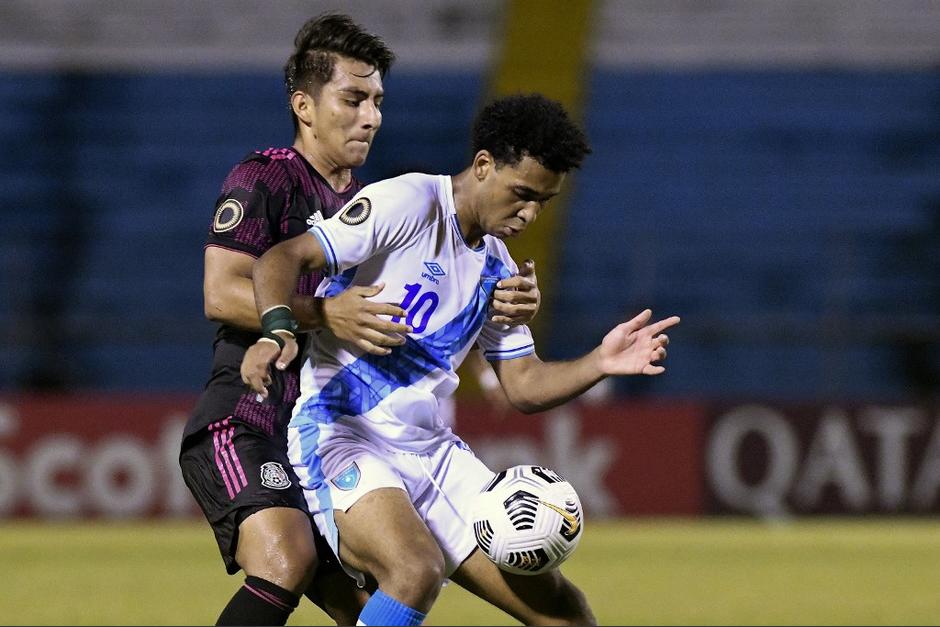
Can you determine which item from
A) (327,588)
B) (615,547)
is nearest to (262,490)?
(327,588)

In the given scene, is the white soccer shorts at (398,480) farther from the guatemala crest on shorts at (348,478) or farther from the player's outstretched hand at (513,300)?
the player's outstretched hand at (513,300)

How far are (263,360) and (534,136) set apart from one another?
38.2 inches

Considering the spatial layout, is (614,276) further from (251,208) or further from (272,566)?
(272,566)

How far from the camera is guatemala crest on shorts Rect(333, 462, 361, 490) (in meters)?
4.27

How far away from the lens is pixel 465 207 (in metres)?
4.44

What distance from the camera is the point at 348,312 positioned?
413cm

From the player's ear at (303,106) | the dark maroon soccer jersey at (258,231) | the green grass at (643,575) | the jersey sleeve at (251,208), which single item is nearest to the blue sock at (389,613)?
the dark maroon soccer jersey at (258,231)

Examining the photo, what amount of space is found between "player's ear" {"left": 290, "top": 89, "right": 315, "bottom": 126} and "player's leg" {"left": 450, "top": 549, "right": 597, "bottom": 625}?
4.59 feet

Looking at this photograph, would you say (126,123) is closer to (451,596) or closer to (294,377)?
(451,596)

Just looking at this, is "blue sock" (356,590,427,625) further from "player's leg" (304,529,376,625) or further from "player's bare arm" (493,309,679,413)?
"player's bare arm" (493,309,679,413)

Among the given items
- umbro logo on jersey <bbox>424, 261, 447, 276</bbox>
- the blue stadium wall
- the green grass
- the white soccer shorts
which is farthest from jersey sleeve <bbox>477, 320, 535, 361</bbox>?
the blue stadium wall

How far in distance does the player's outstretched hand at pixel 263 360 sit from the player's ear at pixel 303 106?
116 cm

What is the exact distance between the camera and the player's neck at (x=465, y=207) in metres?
4.44

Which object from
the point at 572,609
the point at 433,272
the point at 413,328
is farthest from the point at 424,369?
the point at 572,609
